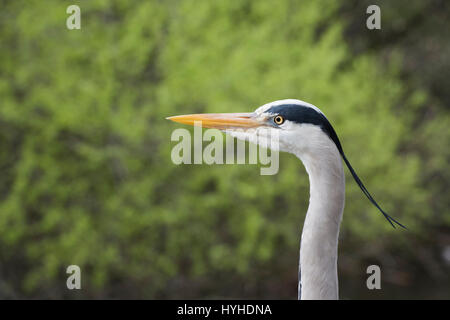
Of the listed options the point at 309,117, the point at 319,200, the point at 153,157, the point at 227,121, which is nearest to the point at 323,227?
the point at 319,200

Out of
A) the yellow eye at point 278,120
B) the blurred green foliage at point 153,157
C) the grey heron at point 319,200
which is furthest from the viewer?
the blurred green foliage at point 153,157

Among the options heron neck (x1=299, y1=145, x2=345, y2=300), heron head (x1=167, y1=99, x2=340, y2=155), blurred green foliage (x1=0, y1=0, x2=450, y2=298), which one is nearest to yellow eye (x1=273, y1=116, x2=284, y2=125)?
heron head (x1=167, y1=99, x2=340, y2=155)

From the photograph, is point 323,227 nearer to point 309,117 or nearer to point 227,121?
point 309,117

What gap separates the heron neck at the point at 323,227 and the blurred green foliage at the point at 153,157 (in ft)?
9.54

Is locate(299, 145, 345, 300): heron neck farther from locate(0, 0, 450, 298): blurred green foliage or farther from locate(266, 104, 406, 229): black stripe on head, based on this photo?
locate(0, 0, 450, 298): blurred green foliage

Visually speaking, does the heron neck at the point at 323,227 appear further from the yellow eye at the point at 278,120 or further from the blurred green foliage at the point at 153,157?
the blurred green foliage at the point at 153,157

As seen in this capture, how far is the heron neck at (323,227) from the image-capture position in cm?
165

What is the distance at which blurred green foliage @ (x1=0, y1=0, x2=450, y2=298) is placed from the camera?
443 cm

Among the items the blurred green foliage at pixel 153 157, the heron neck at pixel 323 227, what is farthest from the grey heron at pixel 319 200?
the blurred green foliage at pixel 153 157

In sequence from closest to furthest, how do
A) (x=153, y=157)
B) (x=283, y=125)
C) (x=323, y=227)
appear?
1. (x=323, y=227)
2. (x=283, y=125)
3. (x=153, y=157)

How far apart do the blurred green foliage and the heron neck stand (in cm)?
291

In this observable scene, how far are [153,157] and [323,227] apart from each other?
3.25 m

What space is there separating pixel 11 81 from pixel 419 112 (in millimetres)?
5560

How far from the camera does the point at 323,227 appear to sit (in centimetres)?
165
